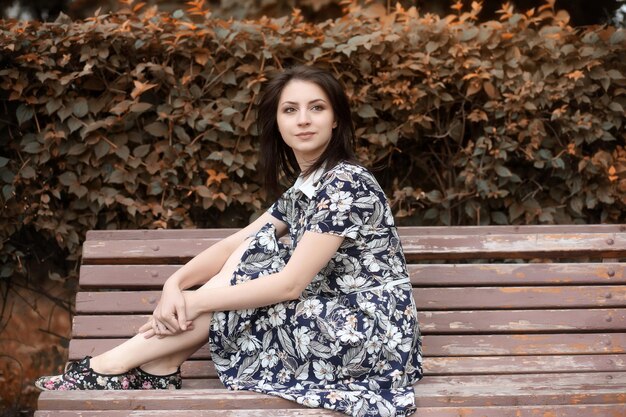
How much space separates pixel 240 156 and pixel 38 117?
98cm

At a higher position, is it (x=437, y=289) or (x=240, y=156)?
(x=240, y=156)

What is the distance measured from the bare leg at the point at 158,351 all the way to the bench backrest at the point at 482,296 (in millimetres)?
223

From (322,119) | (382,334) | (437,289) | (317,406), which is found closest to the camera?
(317,406)

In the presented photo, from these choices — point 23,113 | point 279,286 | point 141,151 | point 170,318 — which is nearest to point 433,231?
point 279,286

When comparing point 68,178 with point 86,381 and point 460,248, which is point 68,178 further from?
point 460,248

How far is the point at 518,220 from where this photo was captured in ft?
12.9

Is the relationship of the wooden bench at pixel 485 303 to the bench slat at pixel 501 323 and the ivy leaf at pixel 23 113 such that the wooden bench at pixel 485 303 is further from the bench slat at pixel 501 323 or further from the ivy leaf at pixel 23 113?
the ivy leaf at pixel 23 113

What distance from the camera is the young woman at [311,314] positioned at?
2.53 m

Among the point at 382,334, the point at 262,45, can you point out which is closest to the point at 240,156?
the point at 262,45

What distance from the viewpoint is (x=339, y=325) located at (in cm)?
254

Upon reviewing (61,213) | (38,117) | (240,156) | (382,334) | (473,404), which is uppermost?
(38,117)

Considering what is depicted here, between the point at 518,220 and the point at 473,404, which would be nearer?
the point at 473,404

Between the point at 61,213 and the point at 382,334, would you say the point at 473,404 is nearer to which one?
the point at 382,334

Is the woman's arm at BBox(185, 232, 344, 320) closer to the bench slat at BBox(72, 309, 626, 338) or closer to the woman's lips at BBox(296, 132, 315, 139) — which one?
the woman's lips at BBox(296, 132, 315, 139)
